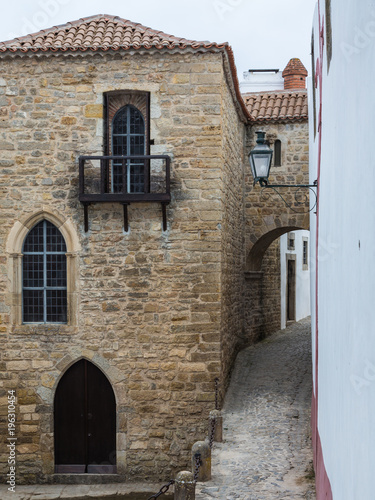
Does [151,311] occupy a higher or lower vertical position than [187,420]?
higher

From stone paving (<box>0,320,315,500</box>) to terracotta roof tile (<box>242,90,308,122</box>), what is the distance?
17.5 feet

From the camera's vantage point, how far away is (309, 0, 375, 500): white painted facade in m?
2.23

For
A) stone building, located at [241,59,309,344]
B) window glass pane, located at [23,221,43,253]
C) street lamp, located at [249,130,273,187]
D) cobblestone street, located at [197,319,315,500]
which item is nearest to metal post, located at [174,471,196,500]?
cobblestone street, located at [197,319,315,500]

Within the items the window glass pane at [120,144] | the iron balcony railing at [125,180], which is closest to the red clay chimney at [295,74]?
the window glass pane at [120,144]

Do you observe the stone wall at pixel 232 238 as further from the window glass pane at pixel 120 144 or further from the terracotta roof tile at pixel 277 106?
the window glass pane at pixel 120 144

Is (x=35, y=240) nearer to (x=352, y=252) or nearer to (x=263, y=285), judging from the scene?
(x=263, y=285)

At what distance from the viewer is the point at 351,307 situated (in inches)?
111

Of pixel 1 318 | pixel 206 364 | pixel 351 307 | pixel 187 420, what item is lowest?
pixel 187 420

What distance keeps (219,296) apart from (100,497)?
144 inches

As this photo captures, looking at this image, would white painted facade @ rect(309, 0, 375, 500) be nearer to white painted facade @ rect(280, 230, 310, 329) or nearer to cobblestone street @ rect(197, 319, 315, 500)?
cobblestone street @ rect(197, 319, 315, 500)

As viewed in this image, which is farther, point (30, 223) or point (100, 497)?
point (30, 223)

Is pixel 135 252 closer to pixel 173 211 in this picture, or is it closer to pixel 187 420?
pixel 173 211

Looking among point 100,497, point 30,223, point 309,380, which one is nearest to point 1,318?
point 30,223

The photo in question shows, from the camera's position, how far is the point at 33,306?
→ 10.5 m
